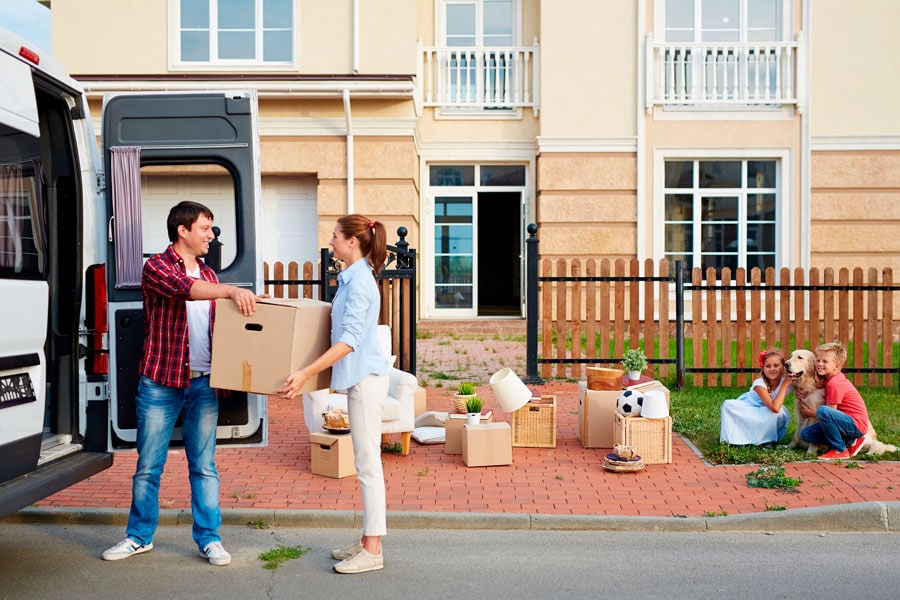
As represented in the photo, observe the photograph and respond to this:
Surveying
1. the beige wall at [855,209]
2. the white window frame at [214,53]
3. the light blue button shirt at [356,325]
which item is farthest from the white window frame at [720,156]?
the light blue button shirt at [356,325]

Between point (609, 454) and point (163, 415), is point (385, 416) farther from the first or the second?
point (163, 415)

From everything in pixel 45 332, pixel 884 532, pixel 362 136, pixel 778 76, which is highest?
pixel 778 76

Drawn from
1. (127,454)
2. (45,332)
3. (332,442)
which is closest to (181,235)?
(45,332)

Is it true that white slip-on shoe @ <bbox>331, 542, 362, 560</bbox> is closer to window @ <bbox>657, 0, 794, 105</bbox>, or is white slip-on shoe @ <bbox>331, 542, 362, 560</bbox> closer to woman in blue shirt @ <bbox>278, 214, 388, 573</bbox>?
woman in blue shirt @ <bbox>278, 214, 388, 573</bbox>

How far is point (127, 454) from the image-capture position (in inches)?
316

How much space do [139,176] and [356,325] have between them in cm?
190

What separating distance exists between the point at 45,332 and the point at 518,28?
14541 millimetres

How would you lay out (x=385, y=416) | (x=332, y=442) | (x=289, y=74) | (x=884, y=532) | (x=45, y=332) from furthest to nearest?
1. (x=289, y=74)
2. (x=385, y=416)
3. (x=332, y=442)
4. (x=884, y=532)
5. (x=45, y=332)

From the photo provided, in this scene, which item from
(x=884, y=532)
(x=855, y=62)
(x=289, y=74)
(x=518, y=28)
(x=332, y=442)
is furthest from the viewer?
(x=518, y=28)

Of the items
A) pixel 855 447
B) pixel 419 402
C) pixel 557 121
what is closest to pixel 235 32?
pixel 557 121

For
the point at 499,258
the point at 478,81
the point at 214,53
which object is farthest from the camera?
the point at 499,258

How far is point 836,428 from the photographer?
7.56 metres

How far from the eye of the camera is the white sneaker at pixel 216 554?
529 cm

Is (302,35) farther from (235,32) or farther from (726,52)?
(726,52)
